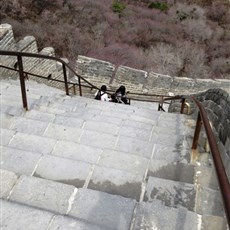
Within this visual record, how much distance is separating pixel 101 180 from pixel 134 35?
1565 cm

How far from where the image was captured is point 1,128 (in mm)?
3898

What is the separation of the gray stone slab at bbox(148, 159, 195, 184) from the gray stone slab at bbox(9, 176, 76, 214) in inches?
34.9

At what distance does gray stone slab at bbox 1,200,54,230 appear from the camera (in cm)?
230

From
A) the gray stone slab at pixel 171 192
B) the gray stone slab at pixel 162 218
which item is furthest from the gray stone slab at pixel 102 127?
the gray stone slab at pixel 162 218

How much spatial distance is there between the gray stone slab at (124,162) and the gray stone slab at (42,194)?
2.46 ft

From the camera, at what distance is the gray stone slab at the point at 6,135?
12.0ft

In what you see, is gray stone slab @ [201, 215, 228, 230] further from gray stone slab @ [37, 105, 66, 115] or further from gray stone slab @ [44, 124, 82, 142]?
gray stone slab @ [37, 105, 66, 115]

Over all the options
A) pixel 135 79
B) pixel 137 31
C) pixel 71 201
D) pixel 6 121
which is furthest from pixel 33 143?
pixel 137 31

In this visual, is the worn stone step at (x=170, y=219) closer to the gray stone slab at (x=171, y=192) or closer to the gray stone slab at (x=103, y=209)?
the gray stone slab at (x=103, y=209)

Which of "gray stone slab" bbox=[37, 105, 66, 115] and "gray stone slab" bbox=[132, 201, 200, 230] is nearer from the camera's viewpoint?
"gray stone slab" bbox=[132, 201, 200, 230]

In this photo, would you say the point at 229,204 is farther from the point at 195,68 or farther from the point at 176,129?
the point at 195,68

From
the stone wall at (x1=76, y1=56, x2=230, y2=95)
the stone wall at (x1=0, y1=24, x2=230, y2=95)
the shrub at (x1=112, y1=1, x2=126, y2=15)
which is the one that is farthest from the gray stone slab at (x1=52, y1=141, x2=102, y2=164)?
the shrub at (x1=112, y1=1, x2=126, y2=15)

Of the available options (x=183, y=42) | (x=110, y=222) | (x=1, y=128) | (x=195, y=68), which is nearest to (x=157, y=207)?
(x=110, y=222)

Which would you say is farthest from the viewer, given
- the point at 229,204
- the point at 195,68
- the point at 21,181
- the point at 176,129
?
the point at 195,68
